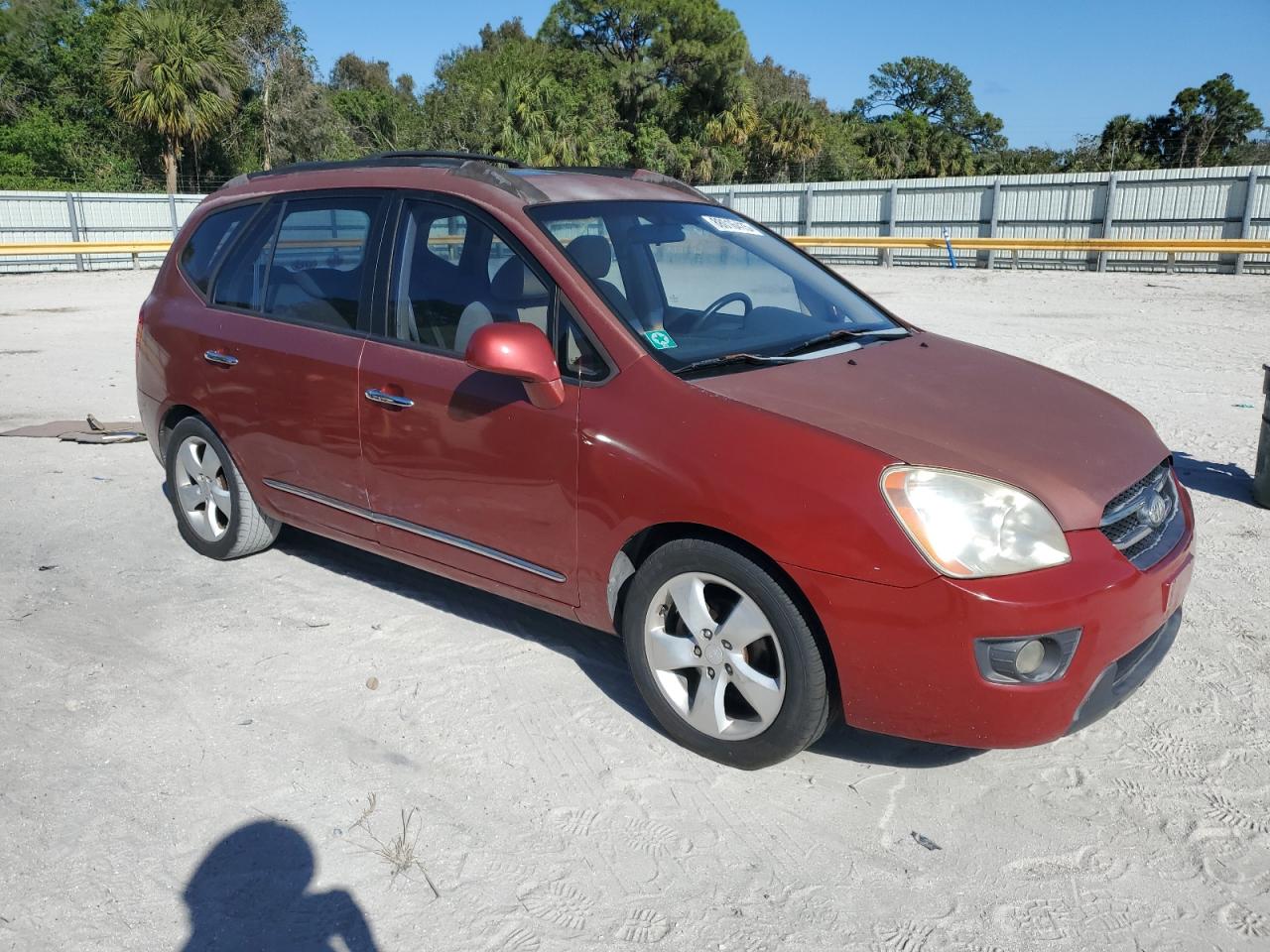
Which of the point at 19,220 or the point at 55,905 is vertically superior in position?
the point at 19,220

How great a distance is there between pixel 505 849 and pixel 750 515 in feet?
3.78

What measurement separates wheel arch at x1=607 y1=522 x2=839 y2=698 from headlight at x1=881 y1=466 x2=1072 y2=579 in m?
0.38

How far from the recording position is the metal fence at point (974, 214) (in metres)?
22.0

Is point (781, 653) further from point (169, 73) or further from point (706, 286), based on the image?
point (169, 73)

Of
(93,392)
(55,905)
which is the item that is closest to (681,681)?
(55,905)

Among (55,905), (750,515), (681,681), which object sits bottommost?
(55,905)

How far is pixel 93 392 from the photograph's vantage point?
9.49m

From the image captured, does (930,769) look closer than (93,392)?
Yes

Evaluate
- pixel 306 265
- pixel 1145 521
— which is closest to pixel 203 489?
pixel 306 265

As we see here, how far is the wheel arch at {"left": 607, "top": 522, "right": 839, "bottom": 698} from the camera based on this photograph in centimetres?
296

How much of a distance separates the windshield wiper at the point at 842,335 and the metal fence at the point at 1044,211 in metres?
19.8

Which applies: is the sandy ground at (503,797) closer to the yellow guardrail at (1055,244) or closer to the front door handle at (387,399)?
the front door handle at (387,399)

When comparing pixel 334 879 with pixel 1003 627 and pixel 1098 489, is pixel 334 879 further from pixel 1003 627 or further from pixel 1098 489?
pixel 1098 489

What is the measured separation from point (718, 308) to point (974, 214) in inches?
933
